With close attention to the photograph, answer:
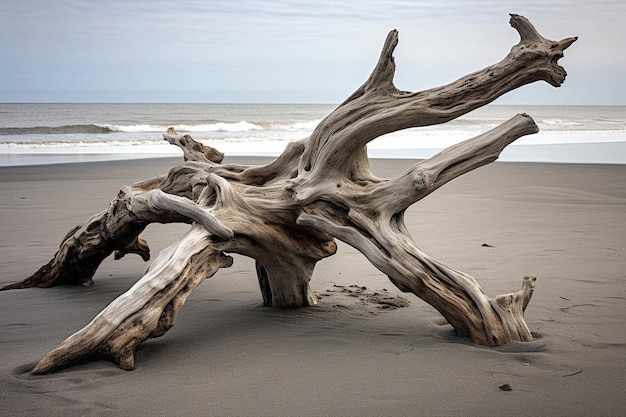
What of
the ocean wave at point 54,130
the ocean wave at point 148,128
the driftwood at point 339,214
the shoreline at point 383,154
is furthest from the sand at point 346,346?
the ocean wave at point 148,128

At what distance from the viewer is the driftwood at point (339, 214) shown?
3.70 meters

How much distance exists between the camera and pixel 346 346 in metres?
3.90

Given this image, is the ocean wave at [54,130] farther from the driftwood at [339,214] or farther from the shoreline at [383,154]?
the driftwood at [339,214]

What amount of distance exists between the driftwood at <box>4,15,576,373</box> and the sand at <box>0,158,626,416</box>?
0.18 meters

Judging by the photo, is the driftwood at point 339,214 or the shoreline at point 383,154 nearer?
the driftwood at point 339,214

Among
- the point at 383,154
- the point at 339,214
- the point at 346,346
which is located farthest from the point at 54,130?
the point at 346,346

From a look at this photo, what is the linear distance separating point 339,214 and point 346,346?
2.69 feet

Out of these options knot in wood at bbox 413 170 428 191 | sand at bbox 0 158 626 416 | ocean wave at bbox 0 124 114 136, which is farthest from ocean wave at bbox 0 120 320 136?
knot in wood at bbox 413 170 428 191

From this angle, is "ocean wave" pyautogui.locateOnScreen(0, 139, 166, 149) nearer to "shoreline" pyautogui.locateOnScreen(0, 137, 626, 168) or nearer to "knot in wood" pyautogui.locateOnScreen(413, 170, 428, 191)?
"shoreline" pyautogui.locateOnScreen(0, 137, 626, 168)

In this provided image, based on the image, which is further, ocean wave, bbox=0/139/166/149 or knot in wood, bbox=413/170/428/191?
ocean wave, bbox=0/139/166/149

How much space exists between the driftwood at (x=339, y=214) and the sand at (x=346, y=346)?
0.18 metres

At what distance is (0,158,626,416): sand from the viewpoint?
10.2 ft

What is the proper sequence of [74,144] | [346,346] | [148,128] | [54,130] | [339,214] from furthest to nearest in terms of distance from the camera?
[148,128]
[54,130]
[74,144]
[339,214]
[346,346]

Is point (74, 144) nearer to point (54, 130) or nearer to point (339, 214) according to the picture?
point (54, 130)
